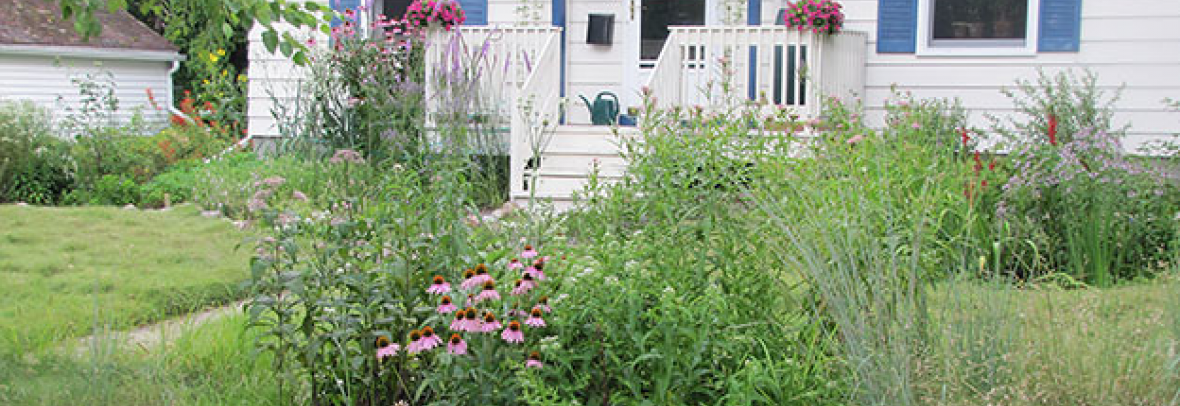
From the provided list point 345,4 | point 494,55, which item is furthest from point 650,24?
point 345,4

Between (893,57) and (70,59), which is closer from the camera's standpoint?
(893,57)

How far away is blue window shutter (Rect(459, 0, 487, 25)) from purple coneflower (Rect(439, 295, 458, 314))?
23.7ft

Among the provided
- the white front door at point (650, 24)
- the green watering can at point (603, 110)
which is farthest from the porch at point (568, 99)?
the white front door at point (650, 24)

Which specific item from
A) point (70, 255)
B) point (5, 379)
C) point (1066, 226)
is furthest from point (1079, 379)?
point (70, 255)

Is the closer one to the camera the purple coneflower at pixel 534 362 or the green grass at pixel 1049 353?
the green grass at pixel 1049 353

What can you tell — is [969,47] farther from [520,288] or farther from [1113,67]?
[520,288]

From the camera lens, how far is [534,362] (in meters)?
2.69

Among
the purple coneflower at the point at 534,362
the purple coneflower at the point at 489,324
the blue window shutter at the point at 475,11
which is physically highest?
the blue window shutter at the point at 475,11

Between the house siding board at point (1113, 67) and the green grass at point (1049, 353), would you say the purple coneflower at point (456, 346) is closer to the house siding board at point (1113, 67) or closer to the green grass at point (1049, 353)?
the green grass at point (1049, 353)

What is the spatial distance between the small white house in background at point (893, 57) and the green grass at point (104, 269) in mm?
2402

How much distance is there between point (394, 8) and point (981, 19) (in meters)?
A: 5.43

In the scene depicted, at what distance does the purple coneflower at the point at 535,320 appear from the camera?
8.72ft

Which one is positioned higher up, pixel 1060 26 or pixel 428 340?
pixel 1060 26

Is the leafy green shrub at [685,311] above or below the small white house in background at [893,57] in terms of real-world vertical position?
below
